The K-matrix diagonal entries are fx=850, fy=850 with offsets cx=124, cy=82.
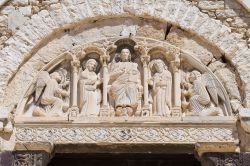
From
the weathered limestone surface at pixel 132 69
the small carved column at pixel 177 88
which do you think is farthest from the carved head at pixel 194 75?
the small carved column at pixel 177 88

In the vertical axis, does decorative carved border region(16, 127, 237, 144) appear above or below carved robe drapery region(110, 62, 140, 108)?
below

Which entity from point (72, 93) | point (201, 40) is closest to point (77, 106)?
point (72, 93)

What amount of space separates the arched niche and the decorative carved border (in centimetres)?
15

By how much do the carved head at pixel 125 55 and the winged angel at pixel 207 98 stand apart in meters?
0.87

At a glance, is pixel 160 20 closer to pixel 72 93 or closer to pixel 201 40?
pixel 201 40

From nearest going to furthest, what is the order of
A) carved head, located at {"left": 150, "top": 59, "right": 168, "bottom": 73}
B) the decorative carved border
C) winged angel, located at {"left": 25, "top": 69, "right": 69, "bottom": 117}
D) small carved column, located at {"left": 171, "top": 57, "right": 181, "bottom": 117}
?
the decorative carved border, small carved column, located at {"left": 171, "top": 57, "right": 181, "bottom": 117}, winged angel, located at {"left": 25, "top": 69, "right": 69, "bottom": 117}, carved head, located at {"left": 150, "top": 59, "right": 168, "bottom": 73}

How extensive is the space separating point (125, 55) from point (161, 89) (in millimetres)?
616

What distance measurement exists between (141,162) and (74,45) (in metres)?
1.94

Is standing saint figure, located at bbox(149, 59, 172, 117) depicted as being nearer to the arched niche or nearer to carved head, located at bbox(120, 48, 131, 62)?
the arched niche

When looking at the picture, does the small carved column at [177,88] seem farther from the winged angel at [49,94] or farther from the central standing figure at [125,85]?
the winged angel at [49,94]

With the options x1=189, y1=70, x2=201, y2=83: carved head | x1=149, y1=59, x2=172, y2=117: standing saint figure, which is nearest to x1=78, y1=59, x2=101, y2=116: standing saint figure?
x1=149, y1=59, x2=172, y2=117: standing saint figure

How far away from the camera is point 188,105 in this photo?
10.2m

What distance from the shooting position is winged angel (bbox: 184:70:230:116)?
1012 centimetres

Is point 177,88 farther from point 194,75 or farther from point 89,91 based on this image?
point 89,91
